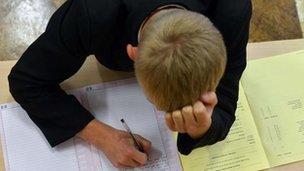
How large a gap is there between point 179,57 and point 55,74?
35cm

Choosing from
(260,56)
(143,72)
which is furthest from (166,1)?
(260,56)

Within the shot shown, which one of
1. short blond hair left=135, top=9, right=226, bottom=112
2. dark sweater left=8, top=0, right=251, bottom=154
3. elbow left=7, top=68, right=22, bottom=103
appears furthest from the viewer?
elbow left=7, top=68, right=22, bottom=103

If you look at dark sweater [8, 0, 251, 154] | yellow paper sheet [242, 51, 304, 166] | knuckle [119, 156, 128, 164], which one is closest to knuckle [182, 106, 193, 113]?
dark sweater [8, 0, 251, 154]

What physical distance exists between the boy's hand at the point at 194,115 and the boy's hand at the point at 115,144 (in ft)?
0.59

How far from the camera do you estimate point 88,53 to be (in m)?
0.79

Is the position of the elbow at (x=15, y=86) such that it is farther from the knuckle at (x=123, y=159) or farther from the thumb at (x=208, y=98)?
the thumb at (x=208, y=98)

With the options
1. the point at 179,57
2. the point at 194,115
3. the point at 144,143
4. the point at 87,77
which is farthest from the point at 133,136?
the point at 179,57

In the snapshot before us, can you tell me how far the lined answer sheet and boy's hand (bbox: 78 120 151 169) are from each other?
0.8 inches

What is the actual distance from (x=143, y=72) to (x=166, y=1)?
6.4 inches

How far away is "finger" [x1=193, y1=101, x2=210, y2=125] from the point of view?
23.6 inches

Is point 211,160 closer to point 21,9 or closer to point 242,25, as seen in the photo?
point 242,25

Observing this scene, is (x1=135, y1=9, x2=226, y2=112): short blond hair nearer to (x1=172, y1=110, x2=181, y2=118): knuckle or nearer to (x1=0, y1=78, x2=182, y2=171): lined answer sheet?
(x1=172, y1=110, x2=181, y2=118): knuckle

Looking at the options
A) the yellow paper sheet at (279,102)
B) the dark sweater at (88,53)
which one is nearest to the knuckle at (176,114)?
the dark sweater at (88,53)

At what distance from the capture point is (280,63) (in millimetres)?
1007
